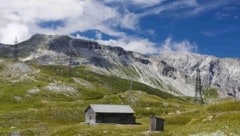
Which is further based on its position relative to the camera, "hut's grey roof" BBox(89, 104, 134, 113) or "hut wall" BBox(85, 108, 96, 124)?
"hut's grey roof" BBox(89, 104, 134, 113)

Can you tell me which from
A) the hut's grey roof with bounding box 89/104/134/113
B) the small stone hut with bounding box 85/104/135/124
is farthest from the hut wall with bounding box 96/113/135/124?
the hut's grey roof with bounding box 89/104/134/113

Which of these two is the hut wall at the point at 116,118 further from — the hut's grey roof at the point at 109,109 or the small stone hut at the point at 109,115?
the hut's grey roof at the point at 109,109

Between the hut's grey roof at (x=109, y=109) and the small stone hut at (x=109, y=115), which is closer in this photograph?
the small stone hut at (x=109, y=115)

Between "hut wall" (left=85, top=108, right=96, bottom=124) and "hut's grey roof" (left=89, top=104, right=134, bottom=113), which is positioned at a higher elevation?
"hut's grey roof" (left=89, top=104, right=134, bottom=113)

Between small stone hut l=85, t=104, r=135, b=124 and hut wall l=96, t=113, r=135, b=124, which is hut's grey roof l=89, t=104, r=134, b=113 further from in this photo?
hut wall l=96, t=113, r=135, b=124

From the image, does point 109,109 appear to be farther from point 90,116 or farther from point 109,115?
point 90,116

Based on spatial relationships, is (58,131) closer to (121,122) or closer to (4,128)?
(4,128)

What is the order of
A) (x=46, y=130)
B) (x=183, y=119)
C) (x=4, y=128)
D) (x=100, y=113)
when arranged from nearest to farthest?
(x=46, y=130)
(x=4, y=128)
(x=183, y=119)
(x=100, y=113)

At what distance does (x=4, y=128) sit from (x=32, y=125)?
27.4 feet

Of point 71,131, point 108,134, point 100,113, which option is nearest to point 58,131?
point 71,131

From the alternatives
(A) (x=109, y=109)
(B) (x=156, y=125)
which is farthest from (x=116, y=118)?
(B) (x=156, y=125)

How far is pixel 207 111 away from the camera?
458ft

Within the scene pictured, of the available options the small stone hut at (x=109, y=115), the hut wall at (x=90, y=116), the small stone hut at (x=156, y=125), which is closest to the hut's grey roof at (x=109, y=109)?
the small stone hut at (x=109, y=115)

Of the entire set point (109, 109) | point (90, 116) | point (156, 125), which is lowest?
point (90, 116)
